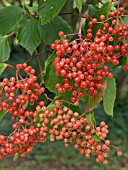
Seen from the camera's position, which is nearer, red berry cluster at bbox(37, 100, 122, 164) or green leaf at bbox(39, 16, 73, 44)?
red berry cluster at bbox(37, 100, 122, 164)

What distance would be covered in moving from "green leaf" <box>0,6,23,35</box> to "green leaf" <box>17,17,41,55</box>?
3 cm

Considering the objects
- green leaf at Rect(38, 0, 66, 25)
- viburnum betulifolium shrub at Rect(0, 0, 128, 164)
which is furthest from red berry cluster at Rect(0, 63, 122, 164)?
green leaf at Rect(38, 0, 66, 25)

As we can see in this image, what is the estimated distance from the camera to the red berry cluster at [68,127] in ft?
3.34

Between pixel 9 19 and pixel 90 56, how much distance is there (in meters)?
0.44

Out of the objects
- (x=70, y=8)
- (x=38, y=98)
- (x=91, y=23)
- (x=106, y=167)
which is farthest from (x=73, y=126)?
(x=106, y=167)

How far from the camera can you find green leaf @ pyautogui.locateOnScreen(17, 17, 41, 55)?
1245 millimetres

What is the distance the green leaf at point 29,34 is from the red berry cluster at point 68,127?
26 centimetres

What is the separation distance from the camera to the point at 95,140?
1065 millimetres

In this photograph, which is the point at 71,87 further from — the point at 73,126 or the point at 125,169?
the point at 125,169

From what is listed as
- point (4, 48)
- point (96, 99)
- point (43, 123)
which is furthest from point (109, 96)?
point (4, 48)

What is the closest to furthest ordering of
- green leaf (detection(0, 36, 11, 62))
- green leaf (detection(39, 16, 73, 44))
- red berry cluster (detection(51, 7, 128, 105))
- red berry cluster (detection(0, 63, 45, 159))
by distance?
red berry cluster (detection(51, 7, 128, 105)) → red berry cluster (detection(0, 63, 45, 159)) → green leaf (detection(39, 16, 73, 44)) → green leaf (detection(0, 36, 11, 62))

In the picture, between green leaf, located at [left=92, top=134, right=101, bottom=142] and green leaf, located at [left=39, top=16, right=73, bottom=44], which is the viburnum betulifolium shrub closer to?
green leaf, located at [left=92, top=134, right=101, bottom=142]

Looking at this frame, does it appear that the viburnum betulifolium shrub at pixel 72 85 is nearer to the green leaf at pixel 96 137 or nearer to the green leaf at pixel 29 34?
the green leaf at pixel 96 137

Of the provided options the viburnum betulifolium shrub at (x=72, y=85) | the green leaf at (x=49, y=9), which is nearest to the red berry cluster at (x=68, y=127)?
the viburnum betulifolium shrub at (x=72, y=85)
